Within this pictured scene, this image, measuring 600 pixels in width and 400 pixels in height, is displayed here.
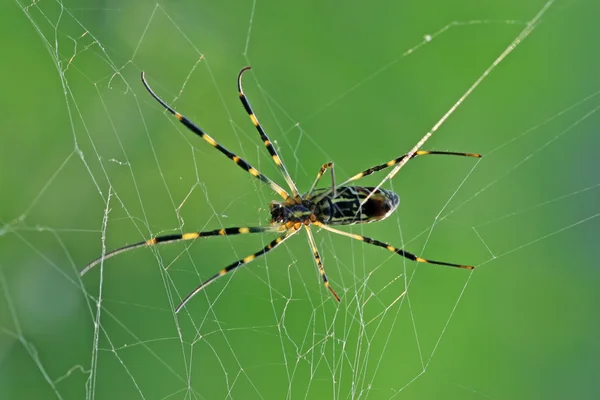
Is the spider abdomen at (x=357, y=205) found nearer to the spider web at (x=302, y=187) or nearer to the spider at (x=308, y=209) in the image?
the spider at (x=308, y=209)

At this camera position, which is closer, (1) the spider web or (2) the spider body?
(2) the spider body

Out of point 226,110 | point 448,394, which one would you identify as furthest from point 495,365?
point 226,110

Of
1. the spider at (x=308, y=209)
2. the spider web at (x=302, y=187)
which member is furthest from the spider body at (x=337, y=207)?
the spider web at (x=302, y=187)

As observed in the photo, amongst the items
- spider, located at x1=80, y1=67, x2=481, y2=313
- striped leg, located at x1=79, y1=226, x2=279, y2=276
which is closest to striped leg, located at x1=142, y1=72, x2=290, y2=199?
spider, located at x1=80, y1=67, x2=481, y2=313

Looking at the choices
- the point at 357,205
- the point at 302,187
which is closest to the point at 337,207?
the point at 357,205

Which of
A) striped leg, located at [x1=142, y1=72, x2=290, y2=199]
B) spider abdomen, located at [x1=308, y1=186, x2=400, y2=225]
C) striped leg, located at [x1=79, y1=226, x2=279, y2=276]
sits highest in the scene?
striped leg, located at [x1=142, y1=72, x2=290, y2=199]

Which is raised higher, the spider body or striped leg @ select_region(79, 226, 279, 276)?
the spider body

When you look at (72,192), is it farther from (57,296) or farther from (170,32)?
(170,32)

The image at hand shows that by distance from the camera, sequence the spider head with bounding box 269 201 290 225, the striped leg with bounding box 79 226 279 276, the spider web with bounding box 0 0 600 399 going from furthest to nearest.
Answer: the spider web with bounding box 0 0 600 399, the spider head with bounding box 269 201 290 225, the striped leg with bounding box 79 226 279 276

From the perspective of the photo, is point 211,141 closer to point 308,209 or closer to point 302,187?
point 308,209

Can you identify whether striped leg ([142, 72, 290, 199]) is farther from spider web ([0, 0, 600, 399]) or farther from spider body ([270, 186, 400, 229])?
spider web ([0, 0, 600, 399])
